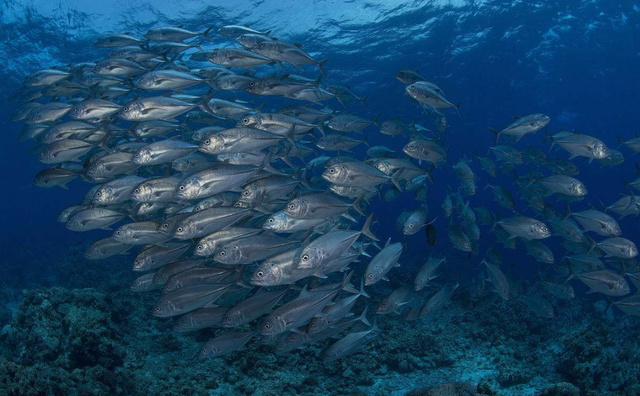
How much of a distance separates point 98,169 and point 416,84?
6.18 m

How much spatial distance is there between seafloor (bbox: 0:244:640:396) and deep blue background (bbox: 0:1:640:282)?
669 inches

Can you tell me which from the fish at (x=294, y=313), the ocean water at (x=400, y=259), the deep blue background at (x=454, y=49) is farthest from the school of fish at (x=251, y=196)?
the deep blue background at (x=454, y=49)

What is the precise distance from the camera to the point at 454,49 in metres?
24.0

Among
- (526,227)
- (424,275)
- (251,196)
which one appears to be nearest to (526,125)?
(526,227)

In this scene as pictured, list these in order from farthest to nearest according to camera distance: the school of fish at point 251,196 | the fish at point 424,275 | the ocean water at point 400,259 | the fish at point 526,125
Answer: the fish at point 526,125 → the fish at point 424,275 → the ocean water at point 400,259 → the school of fish at point 251,196

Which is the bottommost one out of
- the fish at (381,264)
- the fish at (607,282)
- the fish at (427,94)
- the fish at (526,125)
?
the fish at (607,282)

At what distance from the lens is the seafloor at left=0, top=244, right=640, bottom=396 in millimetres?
5656

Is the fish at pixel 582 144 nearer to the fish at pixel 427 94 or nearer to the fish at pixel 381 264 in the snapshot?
the fish at pixel 427 94

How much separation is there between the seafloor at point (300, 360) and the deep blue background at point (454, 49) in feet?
55.8

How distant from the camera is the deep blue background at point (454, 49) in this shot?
65.2ft

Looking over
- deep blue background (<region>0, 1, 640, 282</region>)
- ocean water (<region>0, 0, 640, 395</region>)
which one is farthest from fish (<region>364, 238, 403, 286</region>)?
deep blue background (<region>0, 1, 640, 282</region>)

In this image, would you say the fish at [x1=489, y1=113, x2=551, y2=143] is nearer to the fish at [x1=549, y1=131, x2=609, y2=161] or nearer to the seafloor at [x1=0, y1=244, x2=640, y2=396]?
the fish at [x1=549, y1=131, x2=609, y2=161]

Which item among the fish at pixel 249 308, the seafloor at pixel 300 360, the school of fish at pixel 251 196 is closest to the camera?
the school of fish at pixel 251 196

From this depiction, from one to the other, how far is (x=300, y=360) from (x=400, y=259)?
56.6ft
